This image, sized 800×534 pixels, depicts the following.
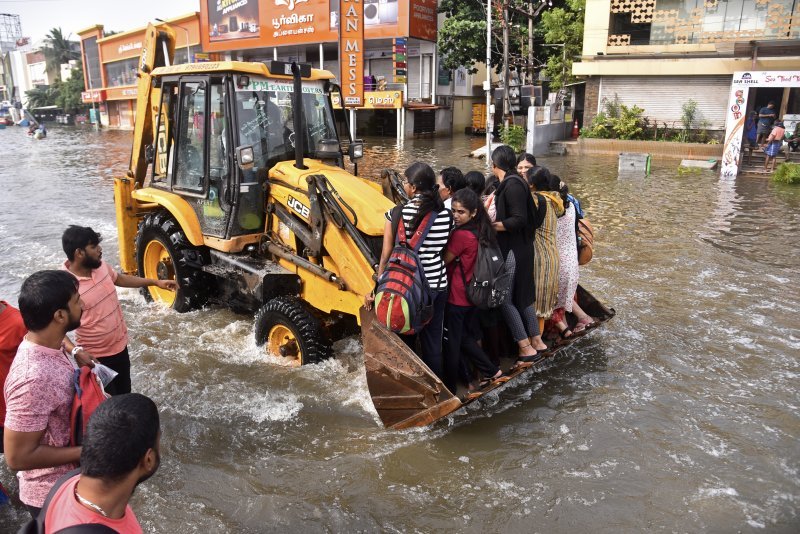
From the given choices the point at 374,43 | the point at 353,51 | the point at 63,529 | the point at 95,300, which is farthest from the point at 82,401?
the point at 374,43

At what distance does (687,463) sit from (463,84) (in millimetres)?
32722

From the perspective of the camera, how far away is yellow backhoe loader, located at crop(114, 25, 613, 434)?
16.9ft

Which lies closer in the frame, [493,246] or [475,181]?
[493,246]

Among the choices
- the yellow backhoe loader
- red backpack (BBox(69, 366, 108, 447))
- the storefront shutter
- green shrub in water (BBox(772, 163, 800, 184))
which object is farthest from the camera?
the storefront shutter

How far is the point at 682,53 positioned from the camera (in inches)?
880

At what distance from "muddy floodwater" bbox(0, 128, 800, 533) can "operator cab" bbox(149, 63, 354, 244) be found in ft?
4.54

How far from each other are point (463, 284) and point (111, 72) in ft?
169

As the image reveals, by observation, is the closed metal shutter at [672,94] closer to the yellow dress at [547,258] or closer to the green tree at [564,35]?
the green tree at [564,35]

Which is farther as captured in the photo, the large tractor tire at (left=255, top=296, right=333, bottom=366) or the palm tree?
the palm tree

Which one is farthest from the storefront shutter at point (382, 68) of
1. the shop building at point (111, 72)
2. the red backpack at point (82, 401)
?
the red backpack at point (82, 401)

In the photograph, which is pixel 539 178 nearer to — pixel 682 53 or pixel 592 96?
pixel 682 53

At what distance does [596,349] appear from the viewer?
6.10m

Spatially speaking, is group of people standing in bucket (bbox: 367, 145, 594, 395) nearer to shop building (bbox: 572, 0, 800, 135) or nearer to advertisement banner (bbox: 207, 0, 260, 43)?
shop building (bbox: 572, 0, 800, 135)

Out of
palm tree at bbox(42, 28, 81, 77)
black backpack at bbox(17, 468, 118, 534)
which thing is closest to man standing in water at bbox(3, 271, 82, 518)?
black backpack at bbox(17, 468, 118, 534)
